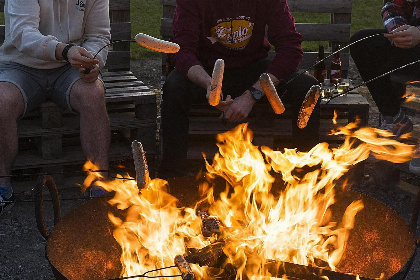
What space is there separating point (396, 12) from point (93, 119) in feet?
8.71

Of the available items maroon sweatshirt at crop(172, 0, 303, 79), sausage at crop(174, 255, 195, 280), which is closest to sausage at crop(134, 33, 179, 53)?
maroon sweatshirt at crop(172, 0, 303, 79)

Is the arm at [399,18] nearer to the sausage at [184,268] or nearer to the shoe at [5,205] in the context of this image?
the sausage at [184,268]

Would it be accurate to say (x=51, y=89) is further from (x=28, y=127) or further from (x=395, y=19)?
(x=395, y=19)

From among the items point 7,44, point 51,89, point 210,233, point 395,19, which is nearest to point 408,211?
point 395,19

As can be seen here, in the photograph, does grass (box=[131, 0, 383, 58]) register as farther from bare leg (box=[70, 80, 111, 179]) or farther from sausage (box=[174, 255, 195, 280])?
sausage (box=[174, 255, 195, 280])

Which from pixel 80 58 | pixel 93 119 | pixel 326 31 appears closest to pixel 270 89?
pixel 80 58

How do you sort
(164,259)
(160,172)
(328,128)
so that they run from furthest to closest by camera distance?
(328,128)
(160,172)
(164,259)

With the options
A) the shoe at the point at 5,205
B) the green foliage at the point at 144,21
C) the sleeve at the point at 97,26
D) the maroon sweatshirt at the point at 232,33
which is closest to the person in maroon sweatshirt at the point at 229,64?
the maroon sweatshirt at the point at 232,33

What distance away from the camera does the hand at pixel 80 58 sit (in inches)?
151

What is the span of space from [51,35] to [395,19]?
9.05 ft

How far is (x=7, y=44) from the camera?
4258mm

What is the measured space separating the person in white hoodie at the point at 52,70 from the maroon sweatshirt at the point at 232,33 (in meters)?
0.66

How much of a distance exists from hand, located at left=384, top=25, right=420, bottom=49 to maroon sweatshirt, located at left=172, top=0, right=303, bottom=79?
2.41 feet

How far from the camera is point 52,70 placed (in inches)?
168
